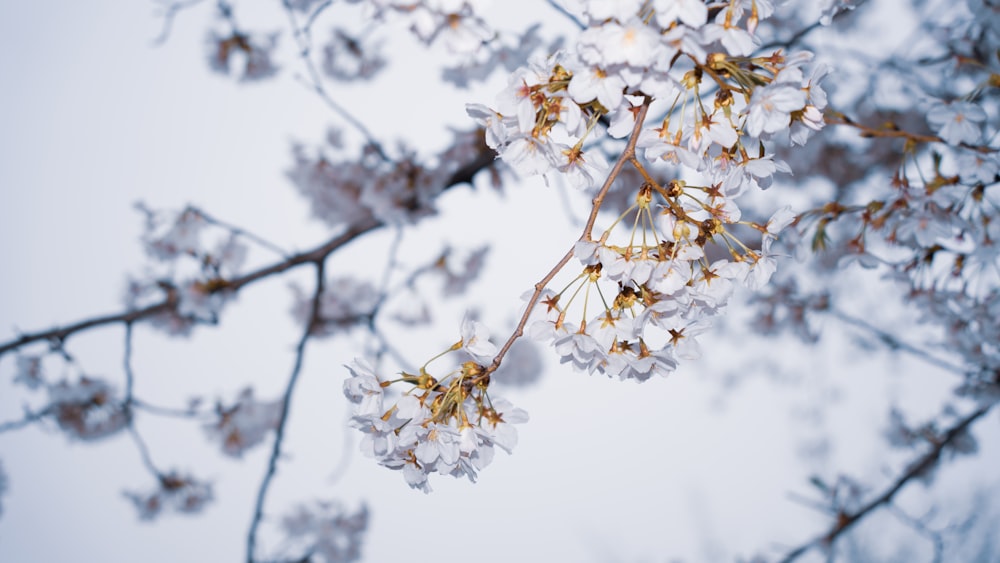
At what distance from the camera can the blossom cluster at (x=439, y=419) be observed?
0.73 metres

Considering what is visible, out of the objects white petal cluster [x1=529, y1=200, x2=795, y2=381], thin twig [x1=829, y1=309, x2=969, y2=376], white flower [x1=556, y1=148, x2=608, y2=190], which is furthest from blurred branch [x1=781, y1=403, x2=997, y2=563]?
white flower [x1=556, y1=148, x2=608, y2=190]

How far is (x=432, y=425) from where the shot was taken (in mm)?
728

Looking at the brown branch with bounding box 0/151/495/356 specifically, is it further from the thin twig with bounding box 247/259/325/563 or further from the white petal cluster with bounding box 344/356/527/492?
the white petal cluster with bounding box 344/356/527/492

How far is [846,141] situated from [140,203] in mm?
3099

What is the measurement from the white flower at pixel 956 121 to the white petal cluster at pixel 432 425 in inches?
38.0

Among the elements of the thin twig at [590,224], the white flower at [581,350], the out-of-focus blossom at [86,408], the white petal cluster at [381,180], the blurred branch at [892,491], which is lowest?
the white flower at [581,350]

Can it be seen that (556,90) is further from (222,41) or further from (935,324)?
(222,41)

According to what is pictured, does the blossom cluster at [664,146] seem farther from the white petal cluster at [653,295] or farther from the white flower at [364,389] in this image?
the white flower at [364,389]

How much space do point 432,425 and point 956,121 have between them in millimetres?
1105

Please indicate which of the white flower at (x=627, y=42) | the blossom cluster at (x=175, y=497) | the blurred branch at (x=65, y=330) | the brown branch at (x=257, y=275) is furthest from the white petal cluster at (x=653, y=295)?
the blossom cluster at (x=175, y=497)

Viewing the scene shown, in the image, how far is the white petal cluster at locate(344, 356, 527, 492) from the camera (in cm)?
73

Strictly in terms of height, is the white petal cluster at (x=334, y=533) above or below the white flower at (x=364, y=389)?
above

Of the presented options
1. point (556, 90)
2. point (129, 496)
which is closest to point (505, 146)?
point (556, 90)

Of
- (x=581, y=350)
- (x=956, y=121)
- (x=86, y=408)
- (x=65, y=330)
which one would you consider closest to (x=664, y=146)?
(x=581, y=350)
